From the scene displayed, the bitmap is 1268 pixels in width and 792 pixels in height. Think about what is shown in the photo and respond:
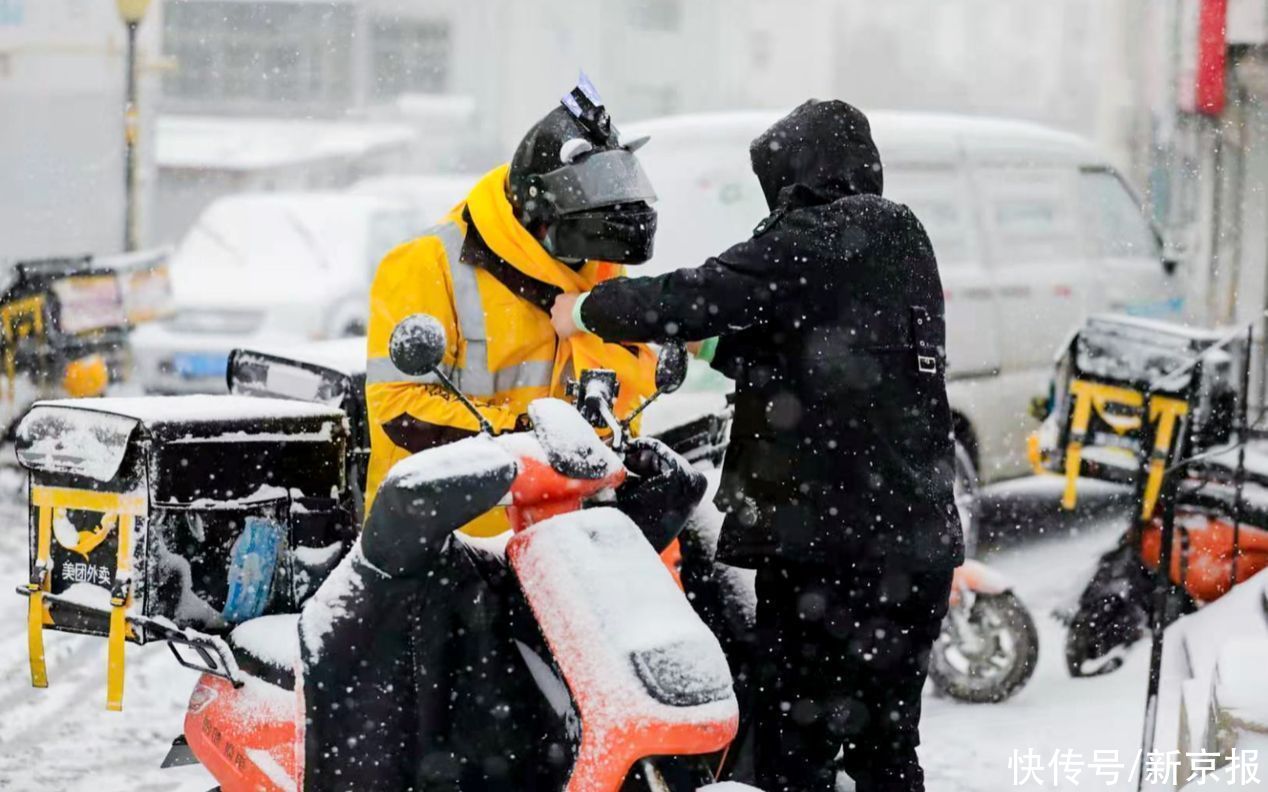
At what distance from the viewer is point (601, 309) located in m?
3.47

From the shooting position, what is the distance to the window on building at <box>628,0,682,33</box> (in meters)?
37.3

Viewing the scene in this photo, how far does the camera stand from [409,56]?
36719 millimetres

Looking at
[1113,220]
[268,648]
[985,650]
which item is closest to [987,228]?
[1113,220]

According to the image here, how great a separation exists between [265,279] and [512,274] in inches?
425

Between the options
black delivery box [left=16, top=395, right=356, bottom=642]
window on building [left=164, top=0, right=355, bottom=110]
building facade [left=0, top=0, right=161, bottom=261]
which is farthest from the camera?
window on building [left=164, top=0, right=355, bottom=110]

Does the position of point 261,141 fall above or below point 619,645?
below

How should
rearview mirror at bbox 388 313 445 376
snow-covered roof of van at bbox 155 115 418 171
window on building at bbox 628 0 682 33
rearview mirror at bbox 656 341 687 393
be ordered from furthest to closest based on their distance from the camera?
window on building at bbox 628 0 682 33
snow-covered roof of van at bbox 155 115 418 171
rearview mirror at bbox 656 341 687 393
rearview mirror at bbox 388 313 445 376

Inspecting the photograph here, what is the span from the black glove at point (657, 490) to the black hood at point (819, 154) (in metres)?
0.78

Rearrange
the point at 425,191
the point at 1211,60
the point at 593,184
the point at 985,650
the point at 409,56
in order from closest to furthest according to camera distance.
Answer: the point at 593,184 → the point at 985,650 → the point at 1211,60 → the point at 425,191 → the point at 409,56

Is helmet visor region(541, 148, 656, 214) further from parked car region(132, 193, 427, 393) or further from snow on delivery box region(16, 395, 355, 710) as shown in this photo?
parked car region(132, 193, 427, 393)

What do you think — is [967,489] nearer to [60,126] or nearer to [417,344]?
[417,344]

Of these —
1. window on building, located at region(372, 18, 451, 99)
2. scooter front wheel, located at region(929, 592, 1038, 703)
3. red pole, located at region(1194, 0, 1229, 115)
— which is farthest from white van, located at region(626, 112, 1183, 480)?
window on building, located at region(372, 18, 451, 99)

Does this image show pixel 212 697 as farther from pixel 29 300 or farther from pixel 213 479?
pixel 29 300

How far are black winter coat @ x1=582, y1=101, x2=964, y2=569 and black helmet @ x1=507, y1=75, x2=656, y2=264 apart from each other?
0.20m
